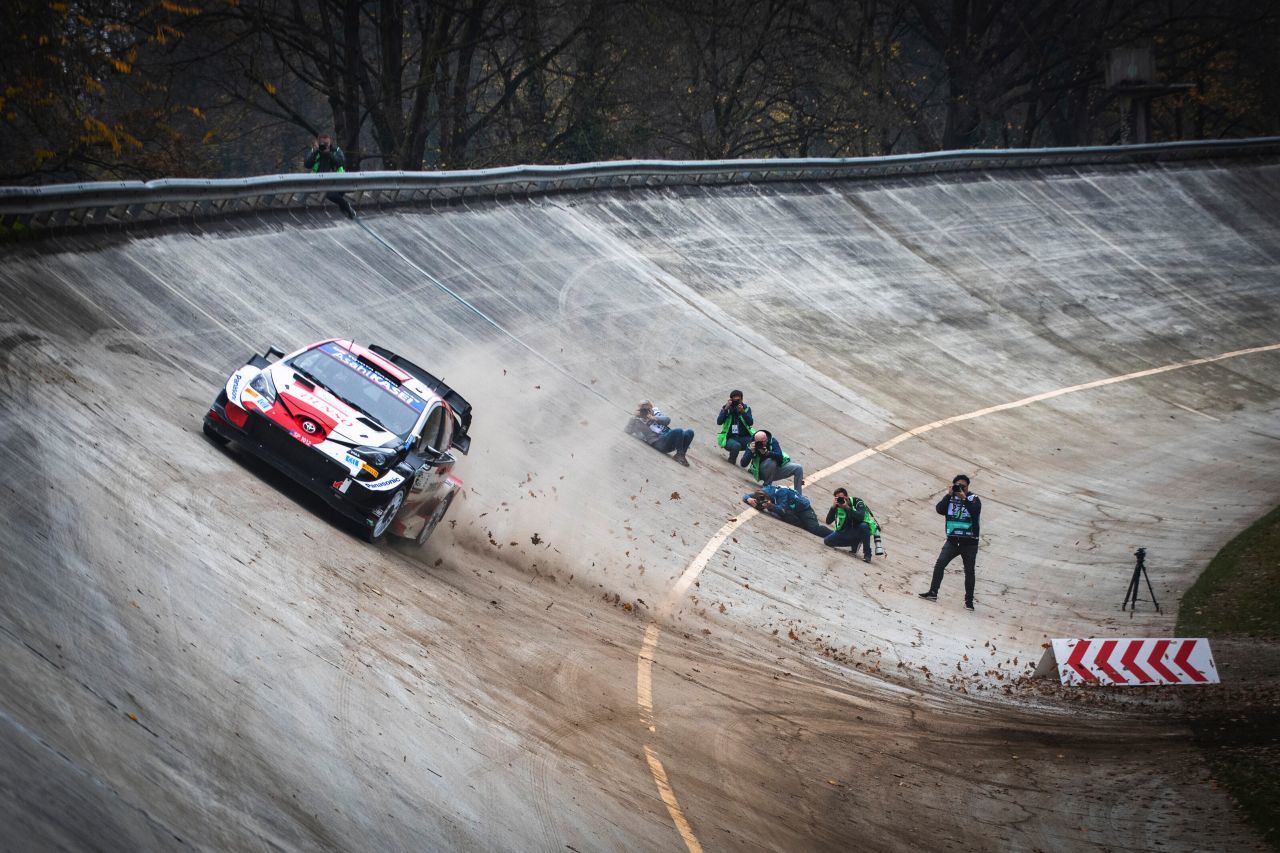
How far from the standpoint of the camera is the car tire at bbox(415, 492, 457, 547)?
1434 cm

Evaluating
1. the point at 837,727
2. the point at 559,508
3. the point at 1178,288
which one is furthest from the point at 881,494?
the point at 1178,288

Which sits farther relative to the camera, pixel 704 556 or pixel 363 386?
pixel 704 556

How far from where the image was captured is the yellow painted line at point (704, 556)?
10.5m

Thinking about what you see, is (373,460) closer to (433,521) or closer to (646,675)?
(433,521)

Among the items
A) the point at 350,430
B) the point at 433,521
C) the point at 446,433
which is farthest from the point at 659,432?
the point at 350,430

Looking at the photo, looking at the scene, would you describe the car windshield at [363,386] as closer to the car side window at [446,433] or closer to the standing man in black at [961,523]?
the car side window at [446,433]

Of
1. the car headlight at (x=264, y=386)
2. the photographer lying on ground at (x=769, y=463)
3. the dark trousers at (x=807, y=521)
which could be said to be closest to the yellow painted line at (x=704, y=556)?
the dark trousers at (x=807, y=521)

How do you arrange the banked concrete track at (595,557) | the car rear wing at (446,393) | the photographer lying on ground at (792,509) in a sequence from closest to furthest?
the banked concrete track at (595,557) → the car rear wing at (446,393) → the photographer lying on ground at (792,509)

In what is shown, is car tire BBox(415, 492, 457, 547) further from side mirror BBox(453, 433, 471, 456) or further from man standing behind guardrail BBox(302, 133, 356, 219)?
man standing behind guardrail BBox(302, 133, 356, 219)

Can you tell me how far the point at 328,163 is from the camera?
24.7 metres

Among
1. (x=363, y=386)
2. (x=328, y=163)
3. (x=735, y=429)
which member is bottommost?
(x=363, y=386)

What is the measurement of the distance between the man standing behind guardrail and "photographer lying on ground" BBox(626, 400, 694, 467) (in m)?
7.03

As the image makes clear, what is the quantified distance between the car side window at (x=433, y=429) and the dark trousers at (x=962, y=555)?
7204mm

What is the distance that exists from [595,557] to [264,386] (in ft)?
16.3
